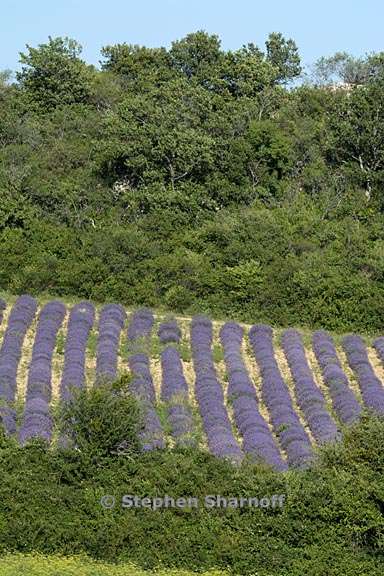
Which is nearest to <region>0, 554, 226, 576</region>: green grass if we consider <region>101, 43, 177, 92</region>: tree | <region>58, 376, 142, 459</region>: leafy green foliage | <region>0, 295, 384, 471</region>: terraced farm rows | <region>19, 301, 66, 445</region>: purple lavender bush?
<region>58, 376, 142, 459</region>: leafy green foliage

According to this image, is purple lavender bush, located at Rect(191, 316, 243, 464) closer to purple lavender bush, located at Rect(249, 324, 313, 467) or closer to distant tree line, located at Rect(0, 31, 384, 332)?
purple lavender bush, located at Rect(249, 324, 313, 467)

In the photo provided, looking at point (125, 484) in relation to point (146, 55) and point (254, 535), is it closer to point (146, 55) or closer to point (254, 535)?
point (254, 535)

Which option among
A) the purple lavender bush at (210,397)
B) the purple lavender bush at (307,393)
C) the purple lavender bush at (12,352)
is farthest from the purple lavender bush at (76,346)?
the purple lavender bush at (307,393)

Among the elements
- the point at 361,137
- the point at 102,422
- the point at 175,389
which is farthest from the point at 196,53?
the point at 102,422

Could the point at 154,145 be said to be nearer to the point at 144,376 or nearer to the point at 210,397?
the point at 144,376

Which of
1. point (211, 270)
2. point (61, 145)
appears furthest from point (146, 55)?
point (211, 270)
